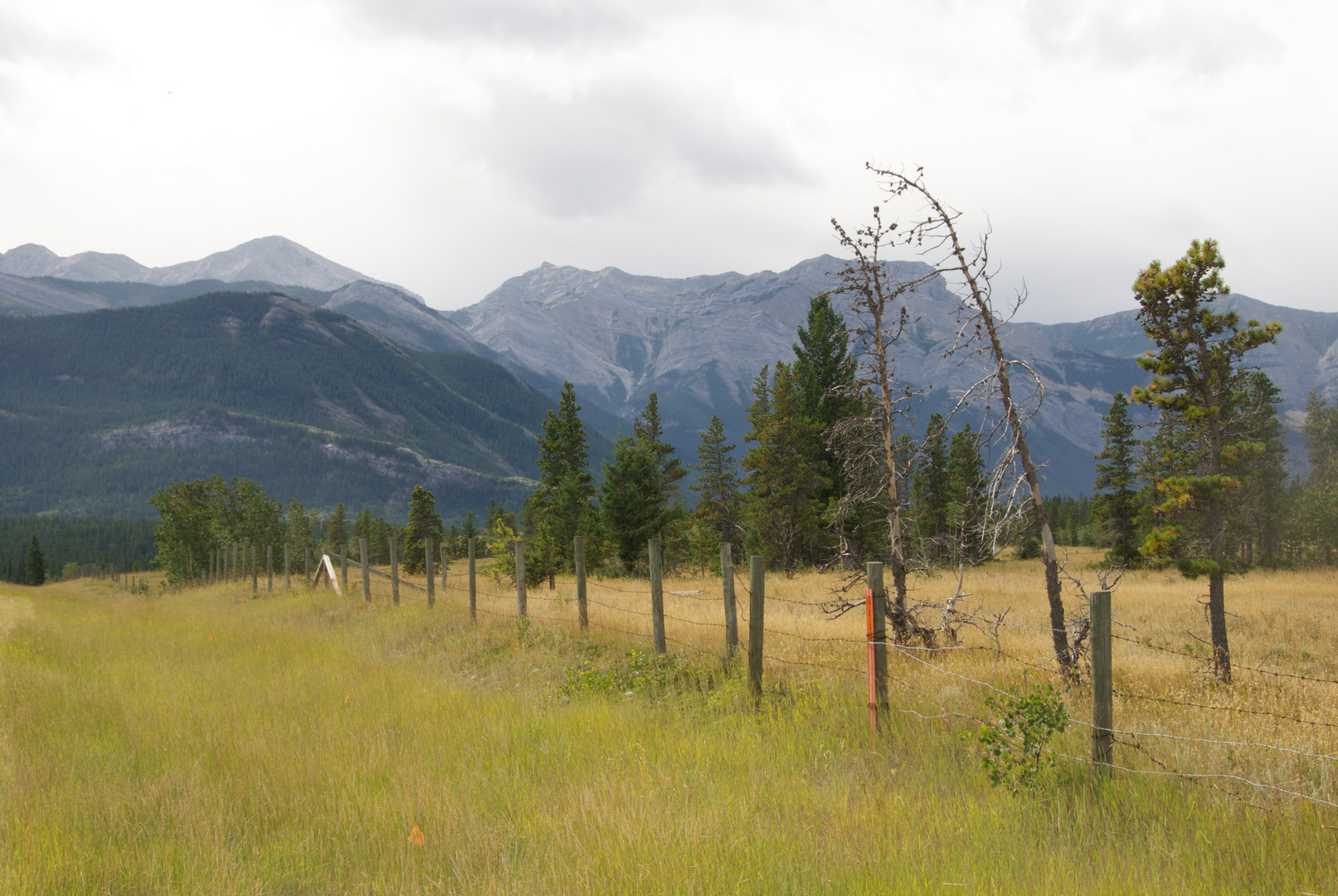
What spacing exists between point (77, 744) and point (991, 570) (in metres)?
43.4

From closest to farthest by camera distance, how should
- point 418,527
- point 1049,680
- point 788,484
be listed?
point 1049,680 → point 788,484 → point 418,527

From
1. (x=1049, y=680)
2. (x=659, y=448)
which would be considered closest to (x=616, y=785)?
(x=1049, y=680)

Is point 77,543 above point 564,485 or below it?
below

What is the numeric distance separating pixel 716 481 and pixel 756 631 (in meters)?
42.3

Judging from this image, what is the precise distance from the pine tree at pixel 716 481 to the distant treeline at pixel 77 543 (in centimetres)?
13221

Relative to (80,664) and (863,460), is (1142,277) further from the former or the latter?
(80,664)

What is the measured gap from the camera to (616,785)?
5.08m

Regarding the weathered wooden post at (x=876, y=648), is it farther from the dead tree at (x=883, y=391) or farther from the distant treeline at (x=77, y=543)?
the distant treeline at (x=77, y=543)

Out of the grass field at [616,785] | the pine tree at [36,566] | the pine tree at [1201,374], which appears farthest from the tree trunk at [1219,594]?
the pine tree at [36,566]

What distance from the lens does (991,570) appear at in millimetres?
42156

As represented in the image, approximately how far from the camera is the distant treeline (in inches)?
5448

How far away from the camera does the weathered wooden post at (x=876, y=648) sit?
6.47 m

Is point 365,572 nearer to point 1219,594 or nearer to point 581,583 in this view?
point 581,583

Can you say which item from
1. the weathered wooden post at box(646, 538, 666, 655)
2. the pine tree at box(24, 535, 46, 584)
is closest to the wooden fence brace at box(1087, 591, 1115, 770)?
the weathered wooden post at box(646, 538, 666, 655)
